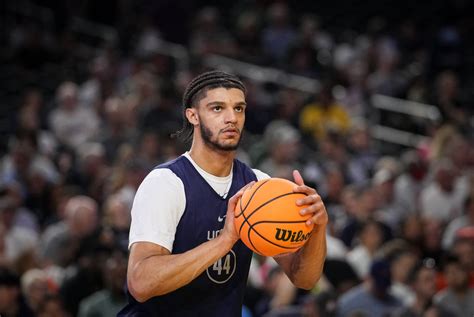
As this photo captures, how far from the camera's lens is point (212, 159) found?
4.79 m

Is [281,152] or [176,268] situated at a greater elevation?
[281,152]

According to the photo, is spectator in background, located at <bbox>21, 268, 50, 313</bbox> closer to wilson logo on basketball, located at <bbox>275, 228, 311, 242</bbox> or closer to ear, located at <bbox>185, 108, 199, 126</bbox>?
ear, located at <bbox>185, 108, 199, 126</bbox>


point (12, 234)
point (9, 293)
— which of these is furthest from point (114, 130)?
point (9, 293)

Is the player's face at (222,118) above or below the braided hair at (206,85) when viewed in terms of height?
below

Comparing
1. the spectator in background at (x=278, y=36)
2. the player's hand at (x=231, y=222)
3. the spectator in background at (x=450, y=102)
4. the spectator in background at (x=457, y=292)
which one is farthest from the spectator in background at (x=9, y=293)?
the spectator in background at (x=278, y=36)

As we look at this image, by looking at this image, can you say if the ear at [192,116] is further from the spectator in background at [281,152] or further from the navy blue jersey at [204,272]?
the spectator in background at [281,152]

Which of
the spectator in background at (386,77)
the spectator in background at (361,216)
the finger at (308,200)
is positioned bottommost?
the spectator in background at (361,216)

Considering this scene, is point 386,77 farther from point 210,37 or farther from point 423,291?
point 423,291

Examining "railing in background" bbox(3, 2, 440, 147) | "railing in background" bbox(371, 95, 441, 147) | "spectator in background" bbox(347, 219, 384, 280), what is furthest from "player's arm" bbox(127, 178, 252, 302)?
"railing in background" bbox(371, 95, 441, 147)

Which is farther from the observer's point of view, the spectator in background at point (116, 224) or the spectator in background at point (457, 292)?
the spectator in background at point (116, 224)

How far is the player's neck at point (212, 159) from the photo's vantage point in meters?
4.78

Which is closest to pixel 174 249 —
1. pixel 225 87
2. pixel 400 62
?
pixel 225 87

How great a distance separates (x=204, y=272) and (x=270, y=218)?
486mm

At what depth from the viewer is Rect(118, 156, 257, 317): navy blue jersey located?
15.3ft
